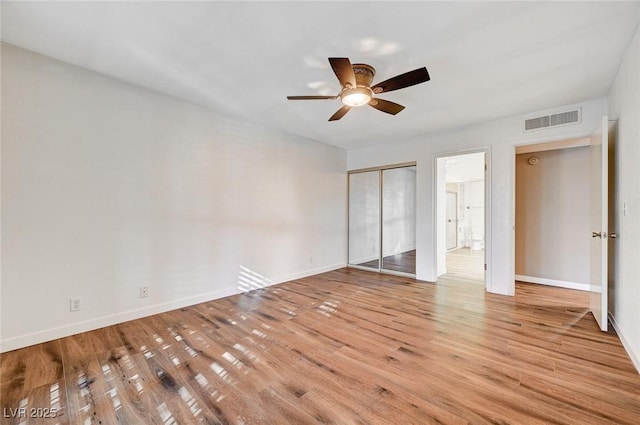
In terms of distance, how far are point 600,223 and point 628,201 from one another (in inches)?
18.0

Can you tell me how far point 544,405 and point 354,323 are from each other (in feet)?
5.21

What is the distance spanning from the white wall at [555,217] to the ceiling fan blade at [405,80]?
3.62 m

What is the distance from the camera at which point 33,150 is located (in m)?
2.41

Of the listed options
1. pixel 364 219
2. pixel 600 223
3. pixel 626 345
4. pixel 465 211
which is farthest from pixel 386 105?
pixel 465 211

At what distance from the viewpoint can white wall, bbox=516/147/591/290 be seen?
4.16m

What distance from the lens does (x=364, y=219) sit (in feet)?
18.5

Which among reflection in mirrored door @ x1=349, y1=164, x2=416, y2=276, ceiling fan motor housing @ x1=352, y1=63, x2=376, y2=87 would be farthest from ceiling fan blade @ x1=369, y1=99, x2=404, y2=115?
reflection in mirrored door @ x1=349, y1=164, x2=416, y2=276

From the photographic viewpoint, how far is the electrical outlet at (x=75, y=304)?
2.60 m

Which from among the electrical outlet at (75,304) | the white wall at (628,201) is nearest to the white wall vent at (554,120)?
the white wall at (628,201)

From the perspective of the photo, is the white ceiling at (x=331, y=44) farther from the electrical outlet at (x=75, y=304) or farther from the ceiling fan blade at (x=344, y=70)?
the electrical outlet at (x=75, y=304)

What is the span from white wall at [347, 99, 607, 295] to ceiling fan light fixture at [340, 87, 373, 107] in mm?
2364

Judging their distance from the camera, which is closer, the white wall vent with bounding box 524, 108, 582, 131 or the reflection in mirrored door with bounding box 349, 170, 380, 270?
the white wall vent with bounding box 524, 108, 582, 131

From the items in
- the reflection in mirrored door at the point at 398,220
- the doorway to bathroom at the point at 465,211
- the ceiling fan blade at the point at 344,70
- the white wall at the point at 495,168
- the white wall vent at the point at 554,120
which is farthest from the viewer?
the doorway to bathroom at the point at 465,211

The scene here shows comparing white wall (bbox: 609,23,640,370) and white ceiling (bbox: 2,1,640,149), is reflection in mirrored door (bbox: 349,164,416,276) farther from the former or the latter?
white wall (bbox: 609,23,640,370)
